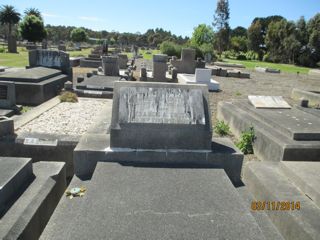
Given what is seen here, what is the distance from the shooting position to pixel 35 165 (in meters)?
4.44

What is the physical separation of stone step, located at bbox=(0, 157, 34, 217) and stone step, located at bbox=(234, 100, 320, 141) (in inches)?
205

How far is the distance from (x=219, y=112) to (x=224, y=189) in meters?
6.74

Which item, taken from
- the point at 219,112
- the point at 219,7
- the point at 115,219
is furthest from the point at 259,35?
the point at 115,219

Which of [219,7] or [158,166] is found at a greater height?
[219,7]

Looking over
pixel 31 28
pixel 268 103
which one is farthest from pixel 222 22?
pixel 268 103

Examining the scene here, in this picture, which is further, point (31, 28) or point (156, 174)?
point (31, 28)

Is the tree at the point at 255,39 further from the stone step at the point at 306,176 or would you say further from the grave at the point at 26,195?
the grave at the point at 26,195

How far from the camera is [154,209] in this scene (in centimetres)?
322

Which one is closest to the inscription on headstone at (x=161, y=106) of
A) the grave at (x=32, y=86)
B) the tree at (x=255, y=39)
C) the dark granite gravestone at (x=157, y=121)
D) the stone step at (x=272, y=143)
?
the dark granite gravestone at (x=157, y=121)

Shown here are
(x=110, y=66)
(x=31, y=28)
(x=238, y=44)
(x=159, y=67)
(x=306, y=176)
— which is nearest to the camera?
(x=306, y=176)

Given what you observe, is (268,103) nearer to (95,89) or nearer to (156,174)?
(156,174)

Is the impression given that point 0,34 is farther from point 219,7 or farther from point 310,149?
point 310,149
